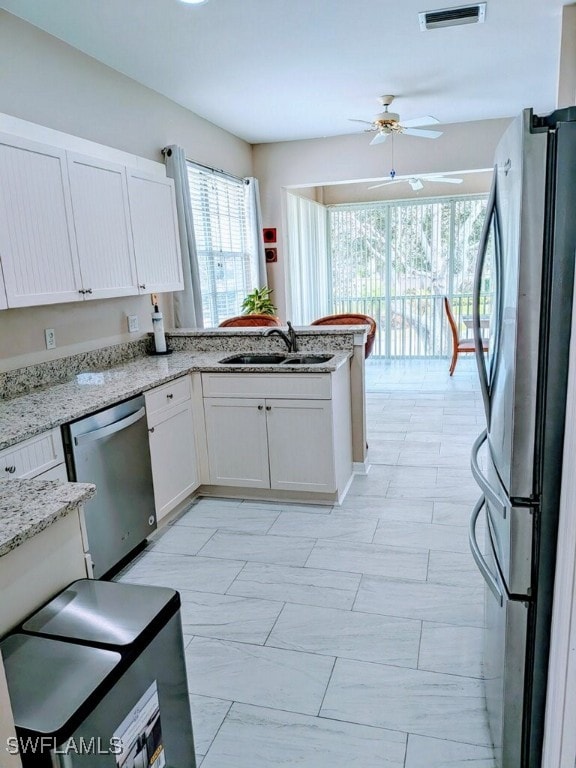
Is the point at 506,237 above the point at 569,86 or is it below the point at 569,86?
below

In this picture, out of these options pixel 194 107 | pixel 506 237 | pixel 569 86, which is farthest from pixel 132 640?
pixel 194 107

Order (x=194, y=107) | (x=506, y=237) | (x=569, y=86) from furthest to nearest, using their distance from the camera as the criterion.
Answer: (x=194, y=107)
(x=569, y=86)
(x=506, y=237)

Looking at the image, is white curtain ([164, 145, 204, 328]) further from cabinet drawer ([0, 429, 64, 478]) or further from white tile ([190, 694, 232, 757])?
white tile ([190, 694, 232, 757])

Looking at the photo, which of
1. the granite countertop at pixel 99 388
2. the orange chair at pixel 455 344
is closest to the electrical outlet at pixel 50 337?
the granite countertop at pixel 99 388

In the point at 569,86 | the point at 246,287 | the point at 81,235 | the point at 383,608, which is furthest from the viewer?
the point at 246,287

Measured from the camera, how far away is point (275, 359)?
3715 millimetres

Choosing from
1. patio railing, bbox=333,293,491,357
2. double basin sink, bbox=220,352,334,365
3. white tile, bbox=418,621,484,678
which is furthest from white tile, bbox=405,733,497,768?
patio railing, bbox=333,293,491,357

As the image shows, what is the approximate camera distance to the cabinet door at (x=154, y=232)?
Answer: 336cm

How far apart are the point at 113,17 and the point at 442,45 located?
6.79ft

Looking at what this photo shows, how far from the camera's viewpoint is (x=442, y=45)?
363cm

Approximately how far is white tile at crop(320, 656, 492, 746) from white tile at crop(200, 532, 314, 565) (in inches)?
32.5

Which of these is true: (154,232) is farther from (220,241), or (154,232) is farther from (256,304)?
(256,304)

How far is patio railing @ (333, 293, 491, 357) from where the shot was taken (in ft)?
26.1

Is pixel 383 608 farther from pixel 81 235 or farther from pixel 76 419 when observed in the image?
pixel 81 235
